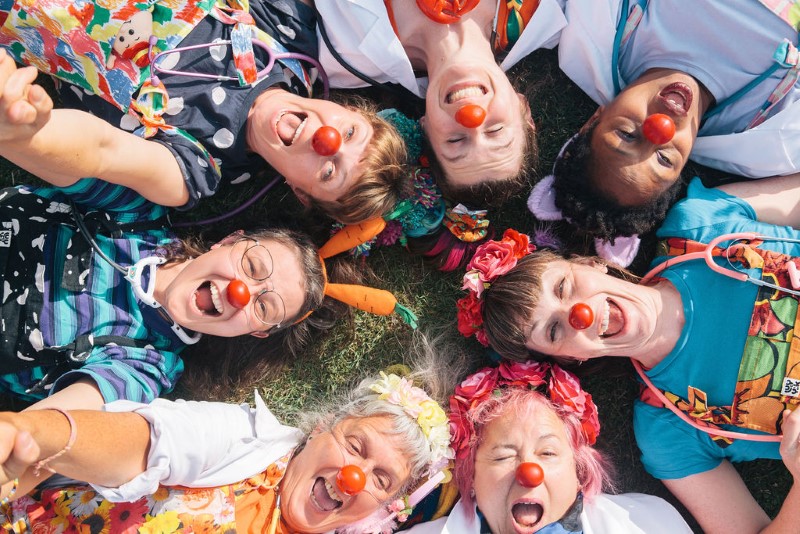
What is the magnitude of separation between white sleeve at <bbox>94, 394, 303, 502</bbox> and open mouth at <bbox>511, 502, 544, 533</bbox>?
1083 millimetres

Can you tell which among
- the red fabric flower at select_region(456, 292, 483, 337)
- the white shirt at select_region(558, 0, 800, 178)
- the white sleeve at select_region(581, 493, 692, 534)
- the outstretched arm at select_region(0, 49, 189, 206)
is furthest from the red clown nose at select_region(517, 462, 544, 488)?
the outstretched arm at select_region(0, 49, 189, 206)

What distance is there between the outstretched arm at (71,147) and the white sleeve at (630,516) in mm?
2431

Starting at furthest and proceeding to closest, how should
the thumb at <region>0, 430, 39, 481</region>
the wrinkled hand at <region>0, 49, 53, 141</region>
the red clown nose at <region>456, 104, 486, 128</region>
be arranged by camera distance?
the red clown nose at <region>456, 104, 486, 128</region>, the wrinkled hand at <region>0, 49, 53, 141</region>, the thumb at <region>0, 430, 39, 481</region>

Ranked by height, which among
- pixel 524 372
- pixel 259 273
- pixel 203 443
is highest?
pixel 259 273

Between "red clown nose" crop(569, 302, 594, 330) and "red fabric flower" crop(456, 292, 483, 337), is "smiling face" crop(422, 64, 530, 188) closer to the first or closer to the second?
"red fabric flower" crop(456, 292, 483, 337)

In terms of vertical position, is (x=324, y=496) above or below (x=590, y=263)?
below

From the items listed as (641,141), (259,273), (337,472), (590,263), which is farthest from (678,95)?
(337,472)

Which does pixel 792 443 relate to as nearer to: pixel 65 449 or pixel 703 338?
pixel 703 338

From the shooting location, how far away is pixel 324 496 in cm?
280

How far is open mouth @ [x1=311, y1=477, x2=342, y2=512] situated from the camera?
276cm

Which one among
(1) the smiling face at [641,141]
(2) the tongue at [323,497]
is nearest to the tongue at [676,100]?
(1) the smiling face at [641,141]

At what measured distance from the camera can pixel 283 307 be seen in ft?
9.25

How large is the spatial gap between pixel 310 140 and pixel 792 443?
2.49 metres

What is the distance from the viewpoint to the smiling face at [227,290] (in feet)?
8.84
